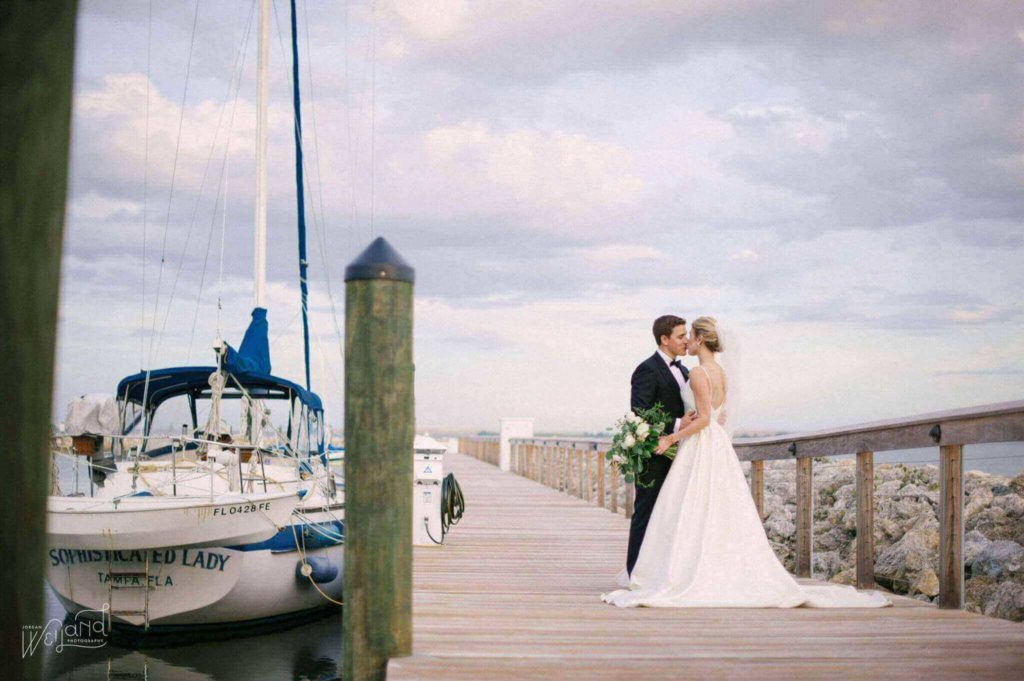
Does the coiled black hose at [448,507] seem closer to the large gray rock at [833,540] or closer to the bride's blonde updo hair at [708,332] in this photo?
the bride's blonde updo hair at [708,332]

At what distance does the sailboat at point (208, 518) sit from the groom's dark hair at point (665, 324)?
440cm

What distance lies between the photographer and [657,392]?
276 inches

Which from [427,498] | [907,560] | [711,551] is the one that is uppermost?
[711,551]

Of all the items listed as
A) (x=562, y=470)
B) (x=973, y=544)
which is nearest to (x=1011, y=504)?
(x=973, y=544)

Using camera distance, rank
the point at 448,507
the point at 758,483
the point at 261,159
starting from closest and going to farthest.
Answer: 1. the point at 758,483
2. the point at 448,507
3. the point at 261,159

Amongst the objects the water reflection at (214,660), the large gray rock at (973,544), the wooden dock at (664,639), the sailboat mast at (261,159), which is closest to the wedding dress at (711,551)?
the wooden dock at (664,639)

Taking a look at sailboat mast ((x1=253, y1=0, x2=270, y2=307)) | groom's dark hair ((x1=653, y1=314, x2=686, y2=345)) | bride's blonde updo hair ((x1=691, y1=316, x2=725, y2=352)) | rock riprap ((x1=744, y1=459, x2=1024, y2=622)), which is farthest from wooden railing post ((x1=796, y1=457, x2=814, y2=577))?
sailboat mast ((x1=253, y1=0, x2=270, y2=307))

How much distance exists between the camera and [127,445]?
1248cm

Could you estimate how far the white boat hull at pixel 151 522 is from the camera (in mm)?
9336

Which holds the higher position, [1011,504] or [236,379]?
[236,379]

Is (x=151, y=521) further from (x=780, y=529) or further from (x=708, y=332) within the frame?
(x=780, y=529)

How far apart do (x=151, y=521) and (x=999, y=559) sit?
29.1 feet

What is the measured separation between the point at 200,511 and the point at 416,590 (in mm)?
3922

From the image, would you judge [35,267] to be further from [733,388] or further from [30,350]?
[733,388]
